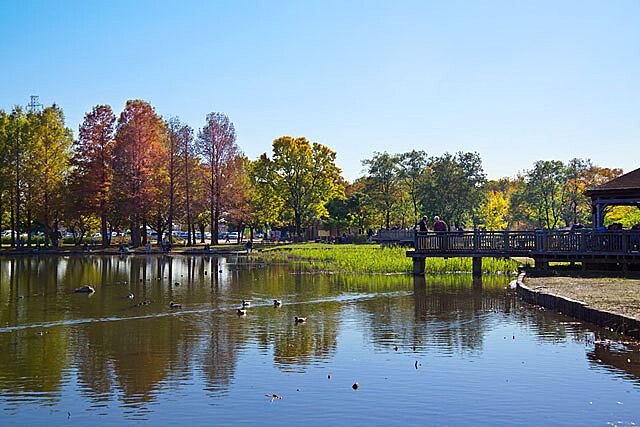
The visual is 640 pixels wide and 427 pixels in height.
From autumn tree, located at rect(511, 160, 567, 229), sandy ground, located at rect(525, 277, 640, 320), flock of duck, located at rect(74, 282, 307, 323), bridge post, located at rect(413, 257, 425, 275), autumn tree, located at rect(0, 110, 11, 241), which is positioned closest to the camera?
sandy ground, located at rect(525, 277, 640, 320)

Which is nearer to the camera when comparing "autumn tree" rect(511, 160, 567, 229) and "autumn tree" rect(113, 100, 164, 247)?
"autumn tree" rect(113, 100, 164, 247)

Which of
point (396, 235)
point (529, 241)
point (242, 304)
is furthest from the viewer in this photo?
point (396, 235)

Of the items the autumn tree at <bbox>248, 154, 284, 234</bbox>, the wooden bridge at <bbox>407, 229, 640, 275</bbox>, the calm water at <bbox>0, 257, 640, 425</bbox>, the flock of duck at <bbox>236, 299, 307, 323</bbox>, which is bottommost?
the calm water at <bbox>0, 257, 640, 425</bbox>

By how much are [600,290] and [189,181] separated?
60.4 metres

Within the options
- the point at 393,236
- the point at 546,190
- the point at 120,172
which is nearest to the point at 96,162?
the point at 120,172

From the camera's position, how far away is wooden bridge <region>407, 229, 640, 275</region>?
29.1m

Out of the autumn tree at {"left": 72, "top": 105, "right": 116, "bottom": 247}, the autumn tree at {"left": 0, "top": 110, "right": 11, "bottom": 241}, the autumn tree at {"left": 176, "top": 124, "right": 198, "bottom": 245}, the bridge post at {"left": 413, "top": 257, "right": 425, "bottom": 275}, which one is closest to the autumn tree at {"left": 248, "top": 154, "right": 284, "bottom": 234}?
the autumn tree at {"left": 176, "top": 124, "right": 198, "bottom": 245}

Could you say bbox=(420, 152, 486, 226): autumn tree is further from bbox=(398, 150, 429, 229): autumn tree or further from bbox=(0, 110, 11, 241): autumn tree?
bbox=(0, 110, 11, 241): autumn tree

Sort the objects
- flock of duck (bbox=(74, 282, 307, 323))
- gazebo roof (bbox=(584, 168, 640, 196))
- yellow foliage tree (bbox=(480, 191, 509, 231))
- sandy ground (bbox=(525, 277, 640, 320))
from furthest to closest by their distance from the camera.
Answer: yellow foliage tree (bbox=(480, 191, 509, 231))
gazebo roof (bbox=(584, 168, 640, 196))
flock of duck (bbox=(74, 282, 307, 323))
sandy ground (bbox=(525, 277, 640, 320))

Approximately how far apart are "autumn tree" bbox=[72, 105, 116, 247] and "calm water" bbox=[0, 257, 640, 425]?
4941 cm

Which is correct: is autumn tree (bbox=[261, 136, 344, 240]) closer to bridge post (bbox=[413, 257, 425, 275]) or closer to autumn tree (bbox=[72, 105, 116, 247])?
autumn tree (bbox=[72, 105, 116, 247])

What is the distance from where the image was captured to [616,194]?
3206 cm

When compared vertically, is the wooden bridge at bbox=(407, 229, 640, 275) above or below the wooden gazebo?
below

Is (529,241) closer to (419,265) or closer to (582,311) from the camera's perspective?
(419,265)
